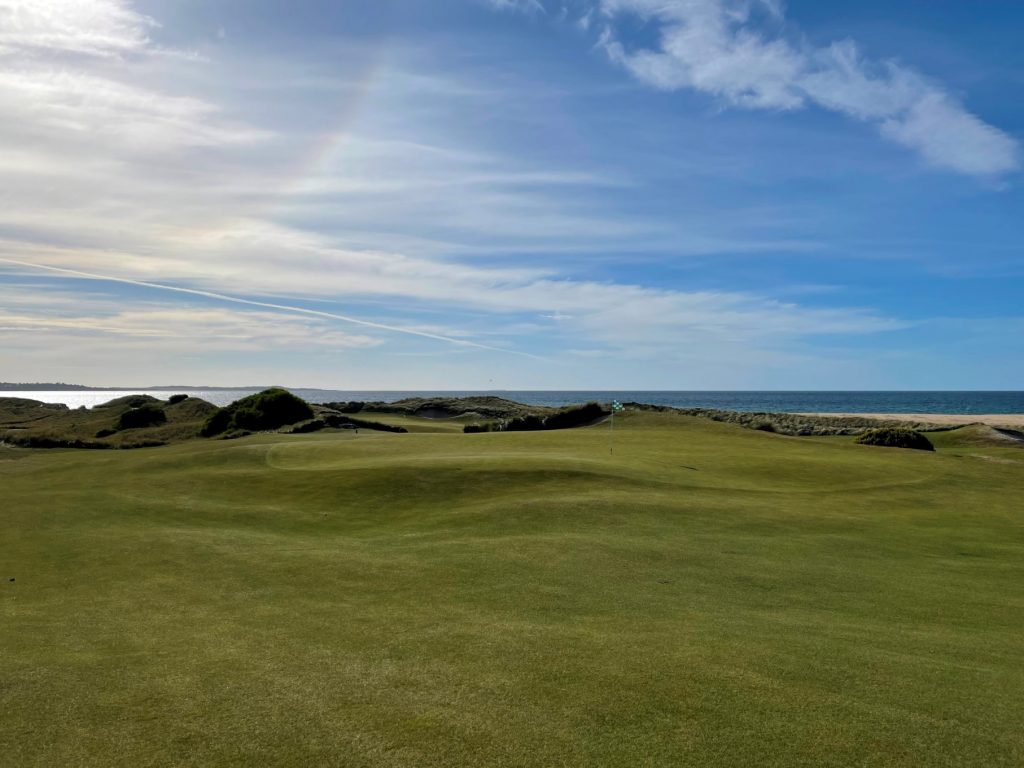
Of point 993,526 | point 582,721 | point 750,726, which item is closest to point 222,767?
point 582,721

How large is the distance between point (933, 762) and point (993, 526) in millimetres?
17935

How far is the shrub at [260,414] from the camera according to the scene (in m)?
57.6

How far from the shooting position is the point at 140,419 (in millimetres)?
66250

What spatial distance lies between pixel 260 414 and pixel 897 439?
148 feet

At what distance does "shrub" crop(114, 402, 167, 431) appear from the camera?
213ft

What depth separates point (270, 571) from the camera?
14906mm

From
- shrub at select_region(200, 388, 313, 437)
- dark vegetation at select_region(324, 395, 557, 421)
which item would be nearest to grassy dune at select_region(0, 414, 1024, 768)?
shrub at select_region(200, 388, 313, 437)

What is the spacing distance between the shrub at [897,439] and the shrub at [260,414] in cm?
4135

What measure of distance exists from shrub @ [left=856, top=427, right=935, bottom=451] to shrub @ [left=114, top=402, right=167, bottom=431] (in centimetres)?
5679

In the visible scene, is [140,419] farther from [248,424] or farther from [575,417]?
[575,417]

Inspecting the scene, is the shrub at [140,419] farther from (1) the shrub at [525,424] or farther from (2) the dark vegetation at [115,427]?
(1) the shrub at [525,424]

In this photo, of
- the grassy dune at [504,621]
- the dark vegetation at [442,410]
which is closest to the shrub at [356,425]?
the dark vegetation at [442,410]

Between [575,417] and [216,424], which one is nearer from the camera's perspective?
[216,424]

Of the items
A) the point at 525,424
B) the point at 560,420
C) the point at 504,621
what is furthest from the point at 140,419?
the point at 504,621
